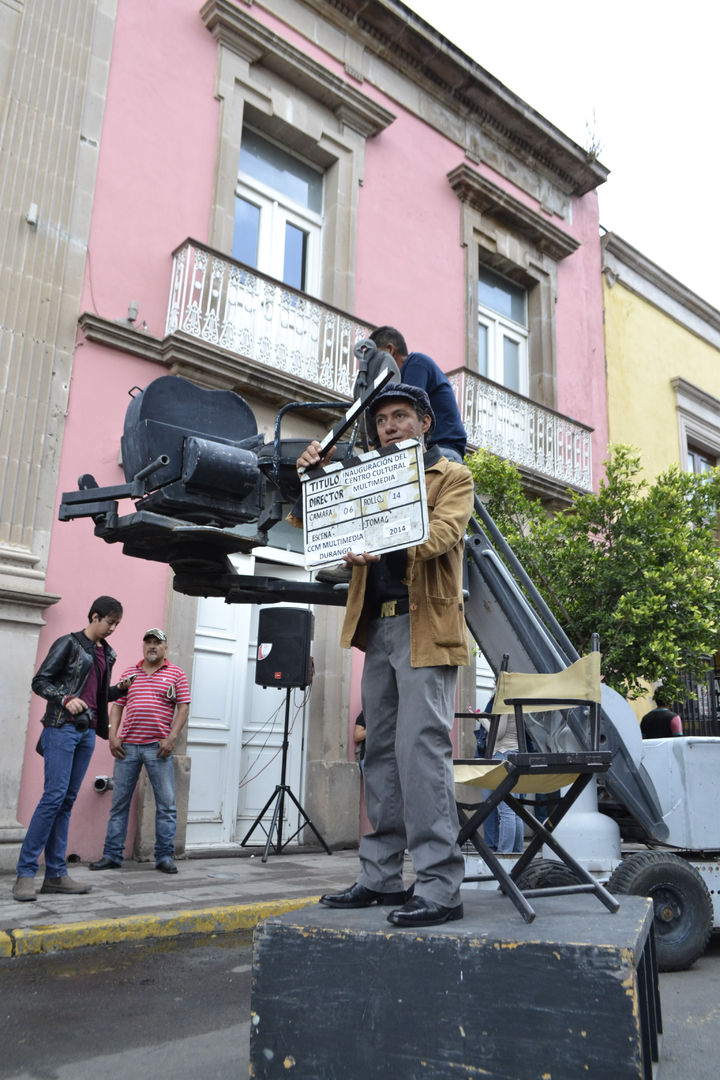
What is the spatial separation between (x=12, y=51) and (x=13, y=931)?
7.63 meters

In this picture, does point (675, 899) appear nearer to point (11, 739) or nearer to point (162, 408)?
point (162, 408)

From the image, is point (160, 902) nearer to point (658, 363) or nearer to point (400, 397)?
point (400, 397)

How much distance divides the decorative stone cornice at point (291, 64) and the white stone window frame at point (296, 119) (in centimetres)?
1

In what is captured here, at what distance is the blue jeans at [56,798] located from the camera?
5562mm

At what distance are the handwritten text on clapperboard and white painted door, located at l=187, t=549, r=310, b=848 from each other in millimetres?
5753

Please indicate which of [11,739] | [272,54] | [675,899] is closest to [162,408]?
[675,899]

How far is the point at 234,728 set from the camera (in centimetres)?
881

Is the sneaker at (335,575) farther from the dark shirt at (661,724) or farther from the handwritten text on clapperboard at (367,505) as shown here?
the dark shirt at (661,724)

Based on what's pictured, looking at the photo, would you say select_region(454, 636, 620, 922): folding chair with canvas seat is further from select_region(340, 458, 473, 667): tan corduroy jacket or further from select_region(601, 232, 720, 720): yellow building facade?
select_region(601, 232, 720, 720): yellow building facade

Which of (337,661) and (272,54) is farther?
(272,54)

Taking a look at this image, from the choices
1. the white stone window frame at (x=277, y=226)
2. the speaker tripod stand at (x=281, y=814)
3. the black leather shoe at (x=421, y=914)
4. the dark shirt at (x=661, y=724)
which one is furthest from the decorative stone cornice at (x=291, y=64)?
the black leather shoe at (x=421, y=914)

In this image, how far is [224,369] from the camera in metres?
8.86

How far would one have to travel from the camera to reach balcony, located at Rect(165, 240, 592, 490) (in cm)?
881

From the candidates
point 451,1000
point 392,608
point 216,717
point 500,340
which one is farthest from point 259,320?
point 451,1000
